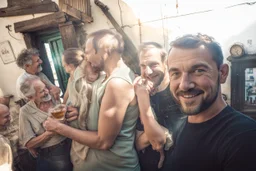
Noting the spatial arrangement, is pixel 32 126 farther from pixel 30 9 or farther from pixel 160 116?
pixel 30 9

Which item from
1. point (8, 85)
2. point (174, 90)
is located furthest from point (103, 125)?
point (8, 85)

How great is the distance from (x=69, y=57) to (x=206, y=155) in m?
3.07

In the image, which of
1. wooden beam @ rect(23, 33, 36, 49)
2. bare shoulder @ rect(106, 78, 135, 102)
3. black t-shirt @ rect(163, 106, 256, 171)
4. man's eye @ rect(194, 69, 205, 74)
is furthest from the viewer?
wooden beam @ rect(23, 33, 36, 49)

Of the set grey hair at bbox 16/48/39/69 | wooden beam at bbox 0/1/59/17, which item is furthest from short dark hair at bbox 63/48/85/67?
wooden beam at bbox 0/1/59/17

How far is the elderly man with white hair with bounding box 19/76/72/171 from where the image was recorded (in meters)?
2.10

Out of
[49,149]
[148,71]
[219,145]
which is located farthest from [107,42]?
[49,149]

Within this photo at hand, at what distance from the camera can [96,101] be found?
163 centimetres

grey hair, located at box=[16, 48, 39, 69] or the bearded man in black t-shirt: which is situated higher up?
grey hair, located at box=[16, 48, 39, 69]

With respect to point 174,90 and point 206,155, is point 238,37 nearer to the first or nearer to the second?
point 174,90

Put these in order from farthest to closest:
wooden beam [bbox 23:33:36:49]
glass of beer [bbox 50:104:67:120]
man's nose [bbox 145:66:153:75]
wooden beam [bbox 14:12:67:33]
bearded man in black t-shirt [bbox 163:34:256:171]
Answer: wooden beam [bbox 23:33:36:49] < wooden beam [bbox 14:12:67:33] < man's nose [bbox 145:66:153:75] < glass of beer [bbox 50:104:67:120] < bearded man in black t-shirt [bbox 163:34:256:171]

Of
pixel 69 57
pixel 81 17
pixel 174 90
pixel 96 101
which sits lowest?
pixel 96 101

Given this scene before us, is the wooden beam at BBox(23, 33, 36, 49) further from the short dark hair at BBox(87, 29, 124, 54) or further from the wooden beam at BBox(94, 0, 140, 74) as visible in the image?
the short dark hair at BBox(87, 29, 124, 54)

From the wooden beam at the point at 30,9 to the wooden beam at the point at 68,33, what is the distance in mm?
748

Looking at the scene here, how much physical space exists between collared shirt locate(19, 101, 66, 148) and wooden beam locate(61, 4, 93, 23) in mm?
2900
